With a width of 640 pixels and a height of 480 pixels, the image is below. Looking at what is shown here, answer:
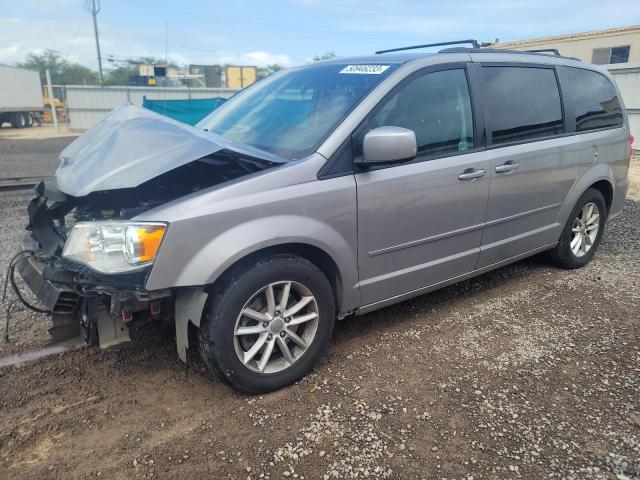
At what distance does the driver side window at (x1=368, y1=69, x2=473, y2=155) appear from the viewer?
10.7 feet

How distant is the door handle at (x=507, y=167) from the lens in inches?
149

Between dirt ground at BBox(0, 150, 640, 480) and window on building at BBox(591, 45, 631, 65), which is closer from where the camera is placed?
dirt ground at BBox(0, 150, 640, 480)

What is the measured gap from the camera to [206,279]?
2.58 metres

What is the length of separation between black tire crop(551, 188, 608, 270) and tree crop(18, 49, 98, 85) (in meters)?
69.6

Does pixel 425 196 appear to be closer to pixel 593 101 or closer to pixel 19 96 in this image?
pixel 593 101

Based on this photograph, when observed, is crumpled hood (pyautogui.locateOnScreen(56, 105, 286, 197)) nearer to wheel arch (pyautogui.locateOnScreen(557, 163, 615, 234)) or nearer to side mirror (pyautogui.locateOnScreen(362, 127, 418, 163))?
side mirror (pyautogui.locateOnScreen(362, 127, 418, 163))

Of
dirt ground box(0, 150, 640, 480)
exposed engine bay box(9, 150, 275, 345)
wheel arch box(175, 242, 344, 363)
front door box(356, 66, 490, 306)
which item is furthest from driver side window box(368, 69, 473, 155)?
dirt ground box(0, 150, 640, 480)

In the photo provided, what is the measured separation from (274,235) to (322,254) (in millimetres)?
406

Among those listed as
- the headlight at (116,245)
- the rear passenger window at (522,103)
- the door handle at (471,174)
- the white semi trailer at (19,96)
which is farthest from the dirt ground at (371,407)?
the white semi trailer at (19,96)

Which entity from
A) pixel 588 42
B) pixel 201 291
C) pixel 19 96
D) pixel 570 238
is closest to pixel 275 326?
pixel 201 291

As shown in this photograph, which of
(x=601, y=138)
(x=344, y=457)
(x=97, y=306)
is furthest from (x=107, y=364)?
(x=601, y=138)

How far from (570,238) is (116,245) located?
4051 millimetres

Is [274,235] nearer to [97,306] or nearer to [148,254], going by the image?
[148,254]

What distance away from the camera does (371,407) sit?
2811mm
